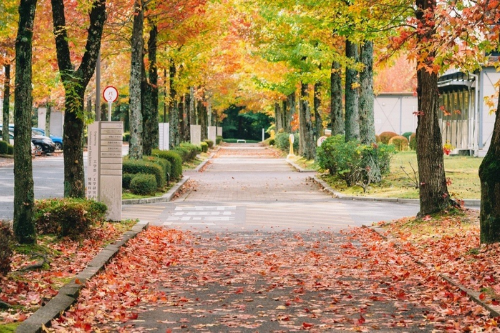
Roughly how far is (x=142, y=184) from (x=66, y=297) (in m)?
15.4

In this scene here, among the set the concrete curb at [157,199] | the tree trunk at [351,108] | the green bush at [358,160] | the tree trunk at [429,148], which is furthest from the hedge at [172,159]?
the tree trunk at [429,148]

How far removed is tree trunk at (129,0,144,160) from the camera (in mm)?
25781

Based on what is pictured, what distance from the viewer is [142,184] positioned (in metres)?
A: 24.1

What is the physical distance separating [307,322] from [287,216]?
12032 mm

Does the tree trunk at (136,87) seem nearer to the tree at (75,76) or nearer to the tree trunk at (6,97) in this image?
the tree at (75,76)

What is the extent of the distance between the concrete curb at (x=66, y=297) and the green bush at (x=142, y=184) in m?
10.7

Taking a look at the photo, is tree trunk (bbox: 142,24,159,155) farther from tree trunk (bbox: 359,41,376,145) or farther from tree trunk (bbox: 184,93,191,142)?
tree trunk (bbox: 184,93,191,142)

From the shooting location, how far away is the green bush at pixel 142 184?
78.9 feet

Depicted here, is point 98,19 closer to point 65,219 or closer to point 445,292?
point 65,219

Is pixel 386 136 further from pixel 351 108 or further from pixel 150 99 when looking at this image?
pixel 150 99

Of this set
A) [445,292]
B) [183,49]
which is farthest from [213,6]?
[445,292]

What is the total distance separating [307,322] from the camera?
26.8ft

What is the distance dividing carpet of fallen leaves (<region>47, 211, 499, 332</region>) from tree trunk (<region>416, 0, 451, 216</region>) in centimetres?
75

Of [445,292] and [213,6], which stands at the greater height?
[213,6]
